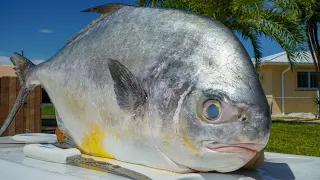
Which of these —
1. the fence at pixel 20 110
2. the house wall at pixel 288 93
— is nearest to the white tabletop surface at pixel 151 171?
the fence at pixel 20 110

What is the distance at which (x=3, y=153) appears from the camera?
2.80 m

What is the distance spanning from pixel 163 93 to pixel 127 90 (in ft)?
0.73

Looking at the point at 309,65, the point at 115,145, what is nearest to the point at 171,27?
the point at 115,145

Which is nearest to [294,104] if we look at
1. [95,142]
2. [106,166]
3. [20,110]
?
[20,110]

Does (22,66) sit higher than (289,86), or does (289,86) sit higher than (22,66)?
(289,86)

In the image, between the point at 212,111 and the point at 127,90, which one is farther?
the point at 127,90

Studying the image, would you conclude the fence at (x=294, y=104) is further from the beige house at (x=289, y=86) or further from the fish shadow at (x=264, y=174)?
the fish shadow at (x=264, y=174)

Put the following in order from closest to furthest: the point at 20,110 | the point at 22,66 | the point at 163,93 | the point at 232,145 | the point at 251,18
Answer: the point at 232,145 → the point at 163,93 → the point at 22,66 → the point at 20,110 → the point at 251,18

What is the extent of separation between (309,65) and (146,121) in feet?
71.0

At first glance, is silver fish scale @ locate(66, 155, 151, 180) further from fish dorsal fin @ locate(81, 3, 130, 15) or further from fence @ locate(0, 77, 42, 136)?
fence @ locate(0, 77, 42, 136)

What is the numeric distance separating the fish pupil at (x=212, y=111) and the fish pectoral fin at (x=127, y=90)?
370mm

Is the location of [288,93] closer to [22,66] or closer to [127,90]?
[22,66]

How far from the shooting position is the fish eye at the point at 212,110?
5.94ft

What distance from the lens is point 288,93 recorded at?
21812 millimetres
